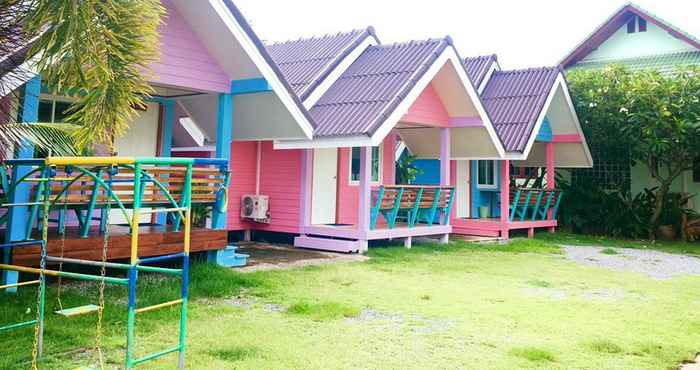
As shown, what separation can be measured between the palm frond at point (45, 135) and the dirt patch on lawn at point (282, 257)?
3.72 metres

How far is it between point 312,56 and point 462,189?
6148 mm

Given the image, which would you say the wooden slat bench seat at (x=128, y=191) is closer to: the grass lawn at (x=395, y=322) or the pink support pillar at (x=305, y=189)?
the grass lawn at (x=395, y=322)

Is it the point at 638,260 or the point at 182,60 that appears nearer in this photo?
the point at 182,60

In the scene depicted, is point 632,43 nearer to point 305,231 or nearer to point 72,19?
point 305,231

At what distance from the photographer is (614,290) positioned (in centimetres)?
793

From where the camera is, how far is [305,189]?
1145cm

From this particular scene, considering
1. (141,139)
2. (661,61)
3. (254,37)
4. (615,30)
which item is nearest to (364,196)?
(254,37)

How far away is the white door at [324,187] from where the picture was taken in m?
11.8

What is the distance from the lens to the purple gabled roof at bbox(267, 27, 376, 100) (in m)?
11.6

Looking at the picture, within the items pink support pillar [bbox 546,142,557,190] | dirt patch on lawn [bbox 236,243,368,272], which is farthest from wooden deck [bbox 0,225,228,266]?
pink support pillar [bbox 546,142,557,190]

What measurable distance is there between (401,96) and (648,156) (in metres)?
8.90

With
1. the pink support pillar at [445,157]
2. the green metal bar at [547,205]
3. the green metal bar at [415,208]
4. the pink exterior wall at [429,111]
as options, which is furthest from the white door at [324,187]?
the green metal bar at [547,205]

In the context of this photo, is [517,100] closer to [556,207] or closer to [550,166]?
[550,166]

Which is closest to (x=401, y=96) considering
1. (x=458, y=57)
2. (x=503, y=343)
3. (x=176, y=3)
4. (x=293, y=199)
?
(x=458, y=57)
